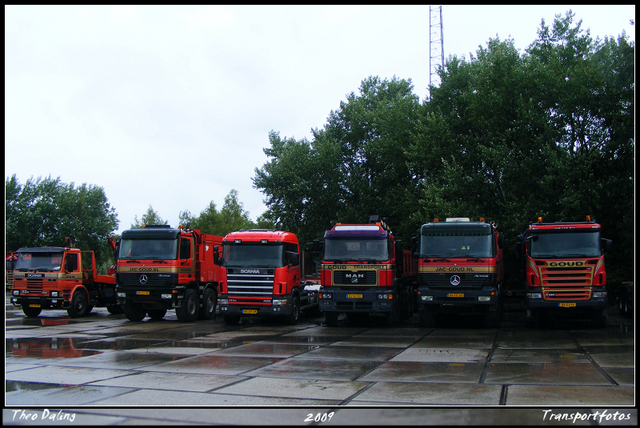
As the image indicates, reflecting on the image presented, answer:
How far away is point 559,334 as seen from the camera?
16.3m

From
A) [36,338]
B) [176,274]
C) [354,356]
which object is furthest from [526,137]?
[36,338]

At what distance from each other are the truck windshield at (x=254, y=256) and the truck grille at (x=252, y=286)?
10.6 inches

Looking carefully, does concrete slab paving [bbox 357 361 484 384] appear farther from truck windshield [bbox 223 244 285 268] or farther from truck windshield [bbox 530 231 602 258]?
truck windshield [bbox 223 244 285 268]

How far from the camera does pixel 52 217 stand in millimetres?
58062

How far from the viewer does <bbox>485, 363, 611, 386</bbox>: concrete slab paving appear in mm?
8938

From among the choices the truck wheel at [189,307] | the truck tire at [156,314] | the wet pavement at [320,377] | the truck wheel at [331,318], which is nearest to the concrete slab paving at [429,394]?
the wet pavement at [320,377]

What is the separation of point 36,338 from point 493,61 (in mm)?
24281

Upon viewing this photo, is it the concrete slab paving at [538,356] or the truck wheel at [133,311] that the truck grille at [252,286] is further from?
the concrete slab paving at [538,356]

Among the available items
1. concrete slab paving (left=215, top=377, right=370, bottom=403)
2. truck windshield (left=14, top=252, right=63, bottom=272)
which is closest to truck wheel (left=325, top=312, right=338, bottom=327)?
concrete slab paving (left=215, top=377, right=370, bottom=403)

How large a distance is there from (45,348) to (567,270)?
46.3 ft

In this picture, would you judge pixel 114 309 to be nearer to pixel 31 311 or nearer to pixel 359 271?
pixel 31 311

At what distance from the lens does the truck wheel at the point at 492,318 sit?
1817 cm

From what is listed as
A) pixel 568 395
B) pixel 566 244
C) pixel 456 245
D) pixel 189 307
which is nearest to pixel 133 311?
pixel 189 307

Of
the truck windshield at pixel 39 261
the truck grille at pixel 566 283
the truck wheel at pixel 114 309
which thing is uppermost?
the truck windshield at pixel 39 261
